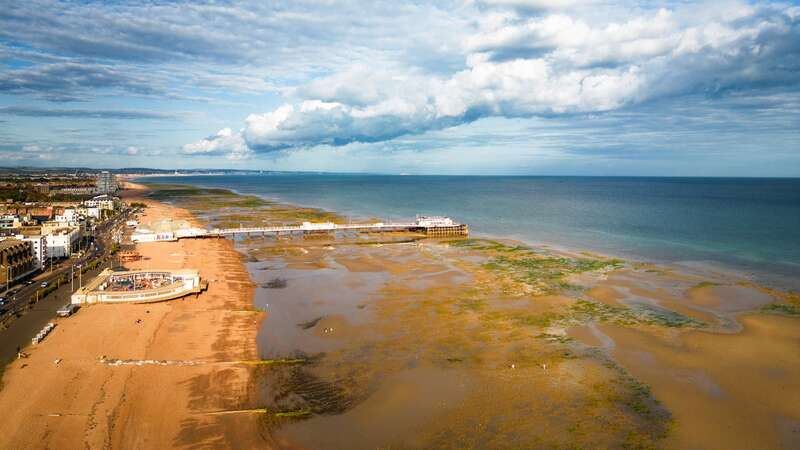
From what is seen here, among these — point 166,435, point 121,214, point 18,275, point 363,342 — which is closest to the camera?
point 166,435

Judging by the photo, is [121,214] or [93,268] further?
Answer: [121,214]

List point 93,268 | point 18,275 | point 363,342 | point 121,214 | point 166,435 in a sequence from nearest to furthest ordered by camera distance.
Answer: point 166,435 < point 363,342 < point 18,275 < point 93,268 < point 121,214

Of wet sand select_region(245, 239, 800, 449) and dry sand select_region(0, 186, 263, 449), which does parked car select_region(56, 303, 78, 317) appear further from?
wet sand select_region(245, 239, 800, 449)

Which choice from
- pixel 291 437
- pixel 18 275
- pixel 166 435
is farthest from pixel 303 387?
pixel 18 275

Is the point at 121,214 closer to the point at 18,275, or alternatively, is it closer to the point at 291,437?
the point at 18,275

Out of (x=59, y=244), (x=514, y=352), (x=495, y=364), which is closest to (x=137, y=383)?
(x=495, y=364)

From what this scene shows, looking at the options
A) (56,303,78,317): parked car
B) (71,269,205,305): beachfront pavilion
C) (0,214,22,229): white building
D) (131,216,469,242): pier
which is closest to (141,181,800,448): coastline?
(71,269,205,305): beachfront pavilion

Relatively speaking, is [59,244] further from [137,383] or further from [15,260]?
[137,383]

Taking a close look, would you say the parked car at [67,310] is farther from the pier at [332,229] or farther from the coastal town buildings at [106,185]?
the coastal town buildings at [106,185]
